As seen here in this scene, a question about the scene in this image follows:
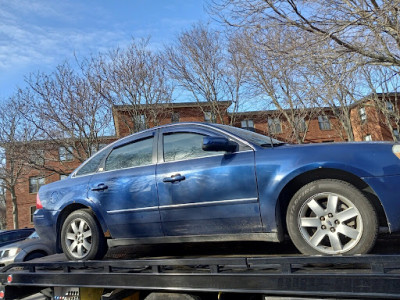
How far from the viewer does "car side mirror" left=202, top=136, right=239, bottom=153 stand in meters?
3.05

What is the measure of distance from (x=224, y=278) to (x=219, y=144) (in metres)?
1.18

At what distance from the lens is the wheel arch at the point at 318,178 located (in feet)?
8.77

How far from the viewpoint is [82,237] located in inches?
149

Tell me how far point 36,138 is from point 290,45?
1336cm

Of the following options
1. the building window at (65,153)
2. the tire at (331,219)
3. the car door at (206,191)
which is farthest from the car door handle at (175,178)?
the building window at (65,153)

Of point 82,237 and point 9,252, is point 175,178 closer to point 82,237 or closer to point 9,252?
point 82,237

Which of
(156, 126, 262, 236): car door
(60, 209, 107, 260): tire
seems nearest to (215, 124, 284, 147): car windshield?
(156, 126, 262, 236): car door

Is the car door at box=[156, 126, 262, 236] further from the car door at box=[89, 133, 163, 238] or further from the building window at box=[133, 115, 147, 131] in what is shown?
the building window at box=[133, 115, 147, 131]

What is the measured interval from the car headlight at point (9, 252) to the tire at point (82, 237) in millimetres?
6007

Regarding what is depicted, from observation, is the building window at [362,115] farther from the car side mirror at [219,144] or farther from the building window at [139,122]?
the car side mirror at [219,144]

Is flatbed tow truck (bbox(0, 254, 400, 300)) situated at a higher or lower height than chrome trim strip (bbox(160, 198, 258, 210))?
lower

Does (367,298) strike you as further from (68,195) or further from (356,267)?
(68,195)

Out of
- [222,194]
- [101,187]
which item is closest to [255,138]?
[222,194]

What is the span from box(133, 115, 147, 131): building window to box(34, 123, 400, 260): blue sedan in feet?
41.4
